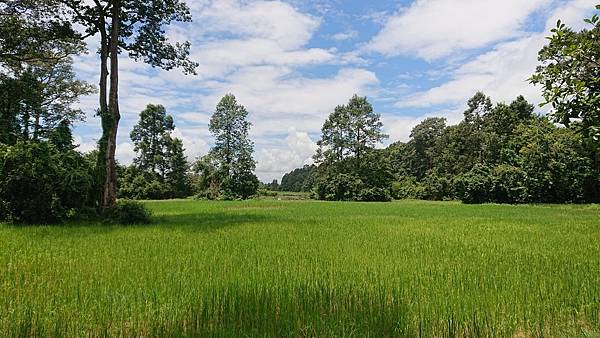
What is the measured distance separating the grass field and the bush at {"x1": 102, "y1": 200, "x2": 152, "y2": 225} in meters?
5.02

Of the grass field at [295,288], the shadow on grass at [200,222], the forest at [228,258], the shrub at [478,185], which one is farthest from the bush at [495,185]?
the grass field at [295,288]

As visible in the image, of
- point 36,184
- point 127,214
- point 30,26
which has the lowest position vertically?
point 127,214

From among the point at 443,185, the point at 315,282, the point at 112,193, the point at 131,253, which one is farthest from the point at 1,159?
the point at 443,185

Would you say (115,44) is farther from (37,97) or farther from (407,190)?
(407,190)

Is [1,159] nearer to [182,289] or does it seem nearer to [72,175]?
[72,175]

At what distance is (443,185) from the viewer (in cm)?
5066

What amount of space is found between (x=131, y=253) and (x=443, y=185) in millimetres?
48155

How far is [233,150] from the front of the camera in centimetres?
5278

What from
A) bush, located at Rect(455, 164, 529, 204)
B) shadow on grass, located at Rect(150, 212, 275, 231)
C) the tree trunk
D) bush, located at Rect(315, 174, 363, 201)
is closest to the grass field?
shadow on grass, located at Rect(150, 212, 275, 231)

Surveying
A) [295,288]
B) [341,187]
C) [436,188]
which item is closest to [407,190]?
[436,188]

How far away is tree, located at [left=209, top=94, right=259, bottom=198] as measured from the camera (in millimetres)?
51594

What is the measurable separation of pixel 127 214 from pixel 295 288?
1195cm

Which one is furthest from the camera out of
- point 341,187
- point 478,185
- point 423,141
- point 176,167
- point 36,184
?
point 423,141

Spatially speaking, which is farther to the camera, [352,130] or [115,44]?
[352,130]
